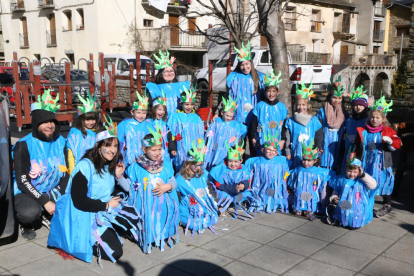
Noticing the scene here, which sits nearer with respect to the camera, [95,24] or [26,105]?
[26,105]

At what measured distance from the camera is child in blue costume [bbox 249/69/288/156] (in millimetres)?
5719

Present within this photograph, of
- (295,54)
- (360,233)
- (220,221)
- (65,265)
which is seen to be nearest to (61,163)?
(65,265)

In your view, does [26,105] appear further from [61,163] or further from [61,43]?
[61,43]

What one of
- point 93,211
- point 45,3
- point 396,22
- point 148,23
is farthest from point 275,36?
point 396,22

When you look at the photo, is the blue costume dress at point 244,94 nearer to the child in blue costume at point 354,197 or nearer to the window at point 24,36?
the child in blue costume at point 354,197

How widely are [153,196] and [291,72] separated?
389 inches

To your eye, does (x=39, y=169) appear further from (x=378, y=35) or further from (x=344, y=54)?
(x=378, y=35)

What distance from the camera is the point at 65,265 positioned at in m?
3.80

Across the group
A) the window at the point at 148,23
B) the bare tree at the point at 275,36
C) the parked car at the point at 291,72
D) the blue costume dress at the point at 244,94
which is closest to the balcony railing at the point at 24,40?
the window at the point at 148,23

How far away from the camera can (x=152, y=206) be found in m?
4.20

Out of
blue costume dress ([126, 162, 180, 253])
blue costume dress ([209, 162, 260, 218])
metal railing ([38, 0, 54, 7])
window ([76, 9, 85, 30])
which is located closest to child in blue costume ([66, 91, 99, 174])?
blue costume dress ([126, 162, 180, 253])

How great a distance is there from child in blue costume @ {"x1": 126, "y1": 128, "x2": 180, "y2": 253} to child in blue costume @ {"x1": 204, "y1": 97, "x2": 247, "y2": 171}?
143 cm

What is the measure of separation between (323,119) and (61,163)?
137 inches

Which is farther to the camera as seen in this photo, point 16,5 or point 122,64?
point 16,5
